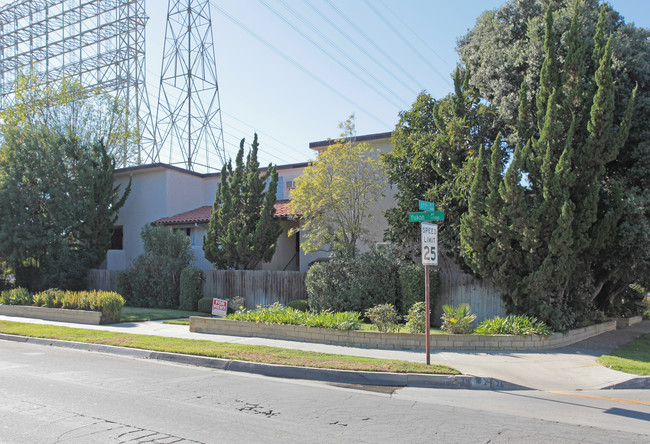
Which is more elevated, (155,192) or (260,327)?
(155,192)

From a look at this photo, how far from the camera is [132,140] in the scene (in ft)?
114

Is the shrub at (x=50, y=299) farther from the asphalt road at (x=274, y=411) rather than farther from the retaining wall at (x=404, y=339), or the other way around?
the asphalt road at (x=274, y=411)

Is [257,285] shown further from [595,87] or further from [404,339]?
[595,87]

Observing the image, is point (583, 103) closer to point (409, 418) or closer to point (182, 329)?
point (409, 418)

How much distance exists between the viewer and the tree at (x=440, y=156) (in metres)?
14.3

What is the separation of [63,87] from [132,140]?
657cm

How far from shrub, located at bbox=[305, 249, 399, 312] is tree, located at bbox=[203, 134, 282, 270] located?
401 cm

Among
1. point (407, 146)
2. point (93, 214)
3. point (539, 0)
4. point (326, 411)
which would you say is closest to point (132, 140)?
point (93, 214)

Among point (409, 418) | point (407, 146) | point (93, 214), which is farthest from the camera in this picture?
point (93, 214)

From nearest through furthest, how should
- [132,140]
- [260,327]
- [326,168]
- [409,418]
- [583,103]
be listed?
[409,418]
[583,103]
[260,327]
[326,168]
[132,140]

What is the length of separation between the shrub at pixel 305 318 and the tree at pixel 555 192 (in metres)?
3.70

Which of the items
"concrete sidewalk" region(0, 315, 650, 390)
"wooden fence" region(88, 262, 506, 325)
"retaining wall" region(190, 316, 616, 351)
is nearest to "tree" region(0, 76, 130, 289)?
"wooden fence" region(88, 262, 506, 325)

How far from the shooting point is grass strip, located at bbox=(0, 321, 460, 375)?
907cm

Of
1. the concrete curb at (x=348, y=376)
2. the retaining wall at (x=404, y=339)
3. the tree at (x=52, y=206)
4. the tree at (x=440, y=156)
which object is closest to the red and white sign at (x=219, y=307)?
the retaining wall at (x=404, y=339)
